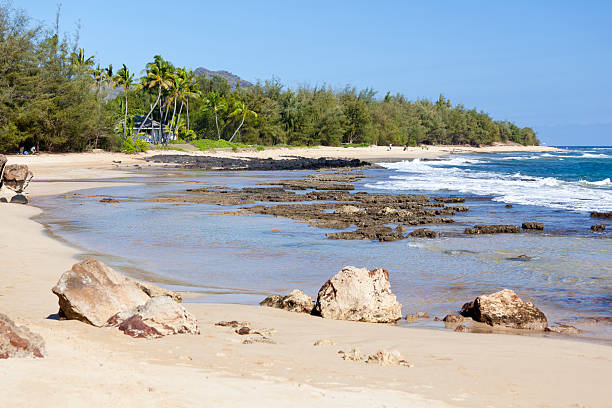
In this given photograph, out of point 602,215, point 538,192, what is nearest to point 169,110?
point 538,192

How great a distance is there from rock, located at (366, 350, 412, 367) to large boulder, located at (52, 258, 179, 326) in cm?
290

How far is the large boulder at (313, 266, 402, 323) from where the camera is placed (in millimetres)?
8148

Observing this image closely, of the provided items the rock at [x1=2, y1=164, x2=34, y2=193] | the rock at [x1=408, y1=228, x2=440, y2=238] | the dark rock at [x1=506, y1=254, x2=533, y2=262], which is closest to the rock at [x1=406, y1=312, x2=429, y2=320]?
the dark rock at [x1=506, y1=254, x2=533, y2=262]

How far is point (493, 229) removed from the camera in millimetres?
17219

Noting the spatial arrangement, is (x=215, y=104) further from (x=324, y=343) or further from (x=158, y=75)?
(x=324, y=343)

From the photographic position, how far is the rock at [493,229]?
1697cm

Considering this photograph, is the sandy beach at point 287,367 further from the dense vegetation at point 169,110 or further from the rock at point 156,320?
the dense vegetation at point 169,110

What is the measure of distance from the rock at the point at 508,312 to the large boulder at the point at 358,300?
1.12m

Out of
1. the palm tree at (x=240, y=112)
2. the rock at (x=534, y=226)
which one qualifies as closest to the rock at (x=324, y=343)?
the rock at (x=534, y=226)

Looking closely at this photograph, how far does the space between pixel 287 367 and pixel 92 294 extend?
102 inches

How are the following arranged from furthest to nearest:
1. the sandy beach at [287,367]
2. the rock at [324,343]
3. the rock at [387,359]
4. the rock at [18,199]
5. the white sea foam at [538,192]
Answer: the white sea foam at [538,192], the rock at [18,199], the rock at [324,343], the rock at [387,359], the sandy beach at [287,367]

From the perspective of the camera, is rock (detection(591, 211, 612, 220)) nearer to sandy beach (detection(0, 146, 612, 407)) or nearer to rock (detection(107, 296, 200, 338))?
sandy beach (detection(0, 146, 612, 407))

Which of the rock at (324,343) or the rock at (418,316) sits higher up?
the rock at (324,343)

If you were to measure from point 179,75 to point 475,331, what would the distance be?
6790 centimetres
